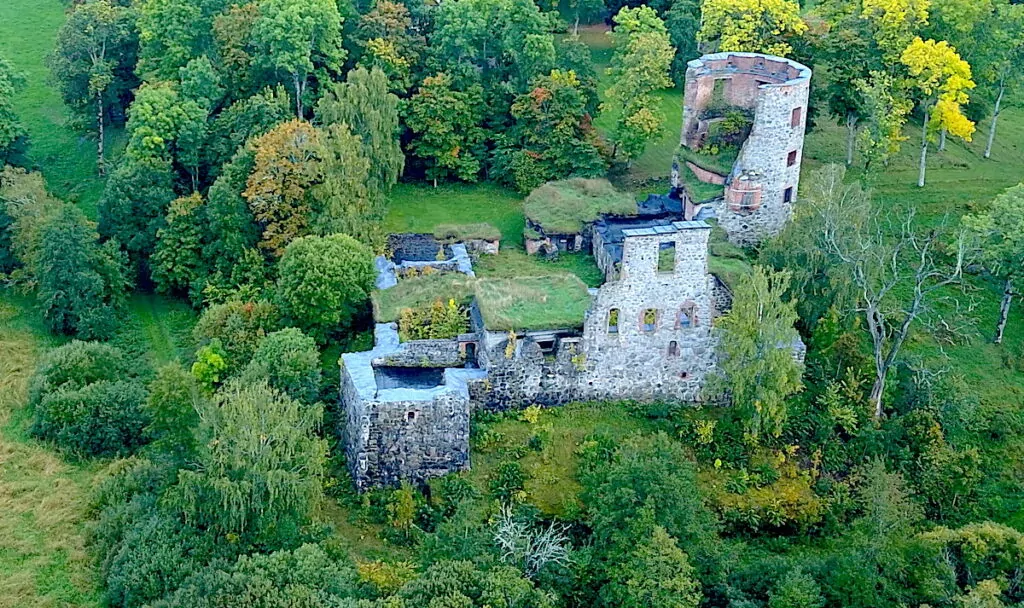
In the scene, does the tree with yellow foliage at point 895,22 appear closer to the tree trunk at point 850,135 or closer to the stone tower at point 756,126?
the tree trunk at point 850,135

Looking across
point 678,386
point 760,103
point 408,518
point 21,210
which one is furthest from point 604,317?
point 21,210

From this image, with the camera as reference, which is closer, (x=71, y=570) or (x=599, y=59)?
(x=71, y=570)

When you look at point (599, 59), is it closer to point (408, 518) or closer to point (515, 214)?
point (515, 214)

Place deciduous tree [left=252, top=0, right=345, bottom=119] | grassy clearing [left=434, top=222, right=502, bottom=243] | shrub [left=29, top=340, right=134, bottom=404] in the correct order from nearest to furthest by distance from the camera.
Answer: shrub [left=29, top=340, right=134, bottom=404] < grassy clearing [left=434, top=222, right=502, bottom=243] < deciduous tree [left=252, top=0, right=345, bottom=119]

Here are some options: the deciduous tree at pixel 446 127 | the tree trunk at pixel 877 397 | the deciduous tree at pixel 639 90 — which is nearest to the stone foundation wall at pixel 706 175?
the deciduous tree at pixel 639 90

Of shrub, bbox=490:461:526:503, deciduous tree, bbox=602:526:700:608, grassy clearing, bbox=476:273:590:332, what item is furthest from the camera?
grassy clearing, bbox=476:273:590:332

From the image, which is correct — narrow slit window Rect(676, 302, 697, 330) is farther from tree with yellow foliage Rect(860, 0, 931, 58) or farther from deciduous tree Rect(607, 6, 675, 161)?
tree with yellow foliage Rect(860, 0, 931, 58)

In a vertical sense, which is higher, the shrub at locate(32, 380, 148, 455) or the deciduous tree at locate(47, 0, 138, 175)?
the deciduous tree at locate(47, 0, 138, 175)

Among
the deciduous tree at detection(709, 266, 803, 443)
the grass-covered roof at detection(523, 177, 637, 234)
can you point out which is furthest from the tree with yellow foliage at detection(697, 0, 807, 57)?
the deciduous tree at detection(709, 266, 803, 443)
